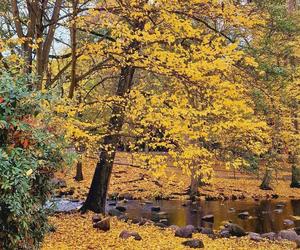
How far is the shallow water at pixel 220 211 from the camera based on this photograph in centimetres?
1553

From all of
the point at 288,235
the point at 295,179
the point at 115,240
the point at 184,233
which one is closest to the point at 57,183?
the point at 115,240

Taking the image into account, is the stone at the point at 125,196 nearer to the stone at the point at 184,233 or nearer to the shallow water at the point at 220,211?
the shallow water at the point at 220,211

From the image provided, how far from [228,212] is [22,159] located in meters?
14.4

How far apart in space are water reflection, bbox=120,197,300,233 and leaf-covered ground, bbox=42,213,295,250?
3383 mm

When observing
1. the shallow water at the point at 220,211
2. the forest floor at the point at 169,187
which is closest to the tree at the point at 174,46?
the shallow water at the point at 220,211

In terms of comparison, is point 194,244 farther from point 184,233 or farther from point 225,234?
point 225,234

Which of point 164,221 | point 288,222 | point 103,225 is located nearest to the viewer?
point 103,225

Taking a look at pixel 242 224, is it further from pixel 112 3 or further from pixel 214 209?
pixel 112 3

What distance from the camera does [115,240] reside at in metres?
9.98

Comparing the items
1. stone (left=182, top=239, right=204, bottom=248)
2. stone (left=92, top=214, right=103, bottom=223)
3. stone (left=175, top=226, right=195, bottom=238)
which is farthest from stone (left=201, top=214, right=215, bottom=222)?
stone (left=182, top=239, right=204, bottom=248)

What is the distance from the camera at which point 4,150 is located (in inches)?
181

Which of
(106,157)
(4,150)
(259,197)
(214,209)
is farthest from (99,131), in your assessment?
(259,197)

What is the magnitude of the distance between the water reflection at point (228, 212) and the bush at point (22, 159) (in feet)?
34.5

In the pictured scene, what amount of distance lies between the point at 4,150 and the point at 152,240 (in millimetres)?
6576
